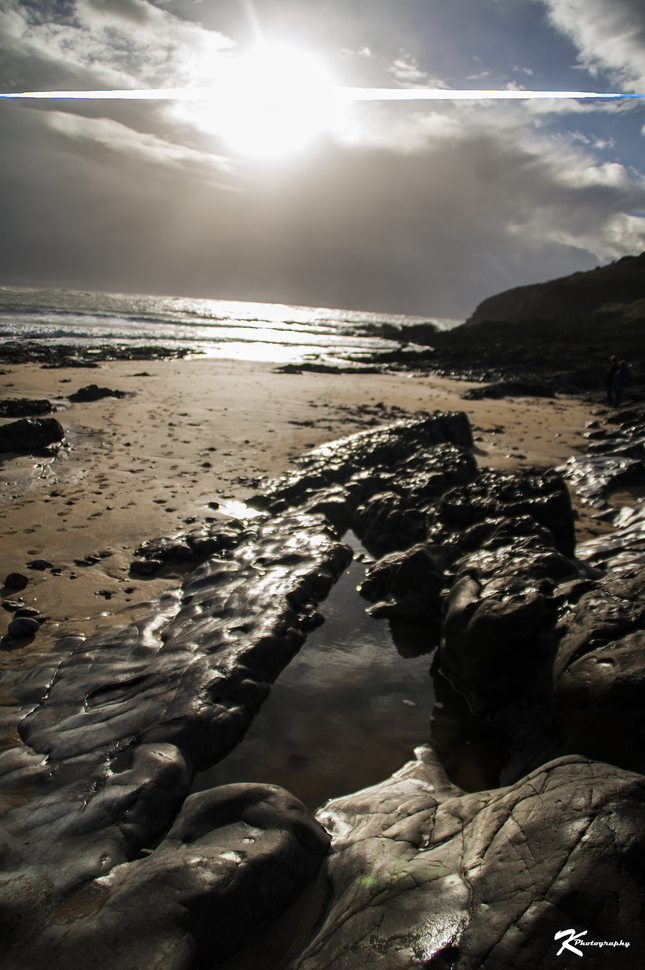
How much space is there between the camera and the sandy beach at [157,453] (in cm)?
473

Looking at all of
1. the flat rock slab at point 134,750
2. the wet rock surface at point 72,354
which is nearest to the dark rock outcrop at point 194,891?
the flat rock slab at point 134,750

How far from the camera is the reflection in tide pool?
9.30ft

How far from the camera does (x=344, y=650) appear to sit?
4.05 m

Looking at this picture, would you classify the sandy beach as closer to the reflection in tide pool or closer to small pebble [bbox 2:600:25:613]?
small pebble [bbox 2:600:25:613]

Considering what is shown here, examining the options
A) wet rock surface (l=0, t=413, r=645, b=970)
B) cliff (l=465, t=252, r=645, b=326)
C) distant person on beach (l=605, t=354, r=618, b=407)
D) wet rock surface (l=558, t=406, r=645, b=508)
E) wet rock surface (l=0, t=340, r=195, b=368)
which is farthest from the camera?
cliff (l=465, t=252, r=645, b=326)

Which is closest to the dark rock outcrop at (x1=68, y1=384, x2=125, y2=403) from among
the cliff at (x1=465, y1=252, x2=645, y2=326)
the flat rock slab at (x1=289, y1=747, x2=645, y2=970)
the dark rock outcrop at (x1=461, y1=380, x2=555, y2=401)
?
the dark rock outcrop at (x1=461, y1=380, x2=555, y2=401)

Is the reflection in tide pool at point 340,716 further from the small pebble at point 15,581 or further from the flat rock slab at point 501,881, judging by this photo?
the small pebble at point 15,581

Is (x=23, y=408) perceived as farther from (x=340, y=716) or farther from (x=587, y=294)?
(x=587, y=294)

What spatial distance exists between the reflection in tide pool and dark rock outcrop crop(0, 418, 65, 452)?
5.93 meters

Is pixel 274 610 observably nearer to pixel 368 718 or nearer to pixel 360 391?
pixel 368 718

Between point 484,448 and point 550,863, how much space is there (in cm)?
856
